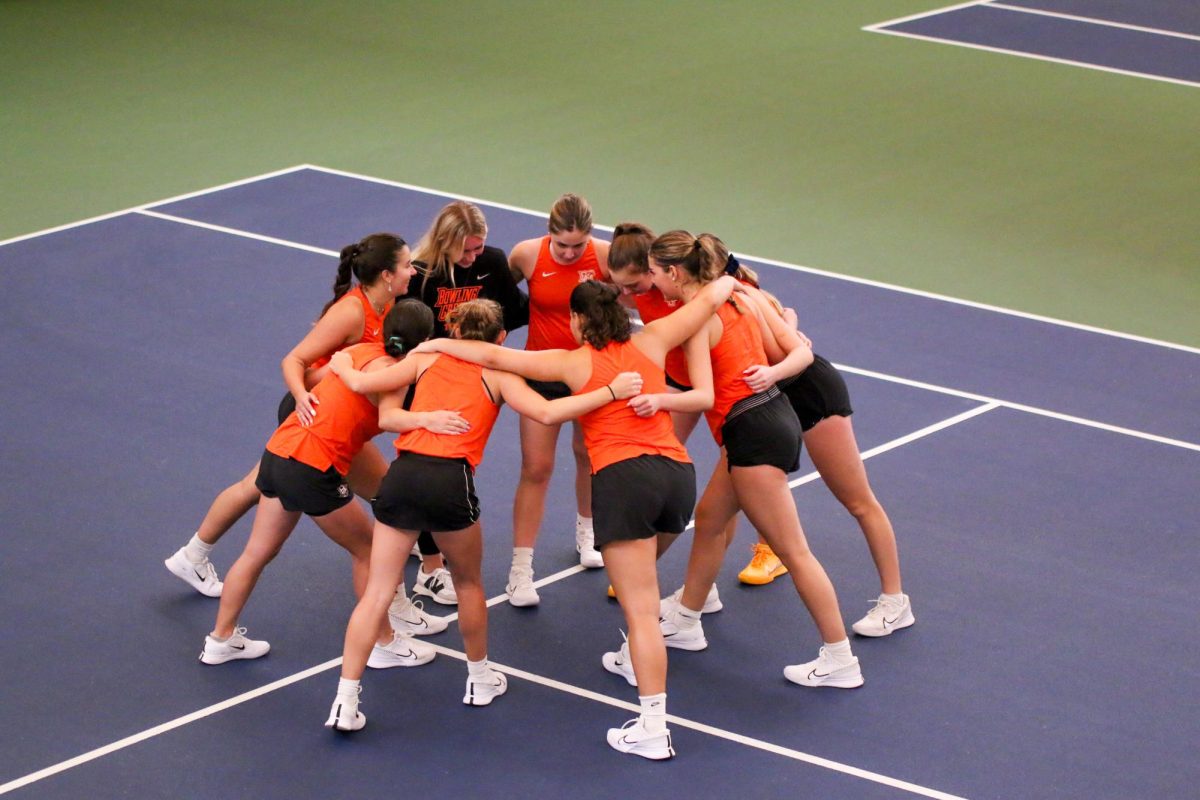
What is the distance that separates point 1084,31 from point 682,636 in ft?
52.2

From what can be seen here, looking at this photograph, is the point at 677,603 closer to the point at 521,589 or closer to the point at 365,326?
the point at 521,589

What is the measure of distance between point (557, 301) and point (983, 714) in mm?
3013

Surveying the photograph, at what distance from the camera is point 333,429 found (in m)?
7.53

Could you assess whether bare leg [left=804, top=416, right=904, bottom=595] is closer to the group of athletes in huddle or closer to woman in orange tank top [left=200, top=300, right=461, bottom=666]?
the group of athletes in huddle

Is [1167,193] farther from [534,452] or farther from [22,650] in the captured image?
[22,650]

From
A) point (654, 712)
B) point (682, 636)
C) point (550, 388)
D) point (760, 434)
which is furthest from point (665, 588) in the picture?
point (654, 712)

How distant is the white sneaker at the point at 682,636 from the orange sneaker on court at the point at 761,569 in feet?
2.41

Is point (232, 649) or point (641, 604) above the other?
point (641, 604)

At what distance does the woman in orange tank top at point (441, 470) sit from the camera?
7.11 meters

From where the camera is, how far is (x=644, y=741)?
7.15 meters

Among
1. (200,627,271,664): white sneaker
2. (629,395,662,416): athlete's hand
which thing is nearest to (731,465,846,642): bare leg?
(629,395,662,416): athlete's hand

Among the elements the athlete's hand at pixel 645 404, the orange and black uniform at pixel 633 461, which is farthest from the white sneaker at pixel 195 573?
the athlete's hand at pixel 645 404

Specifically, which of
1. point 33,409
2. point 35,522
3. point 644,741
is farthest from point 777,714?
point 33,409

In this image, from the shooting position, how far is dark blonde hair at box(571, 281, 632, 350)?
7.28m
